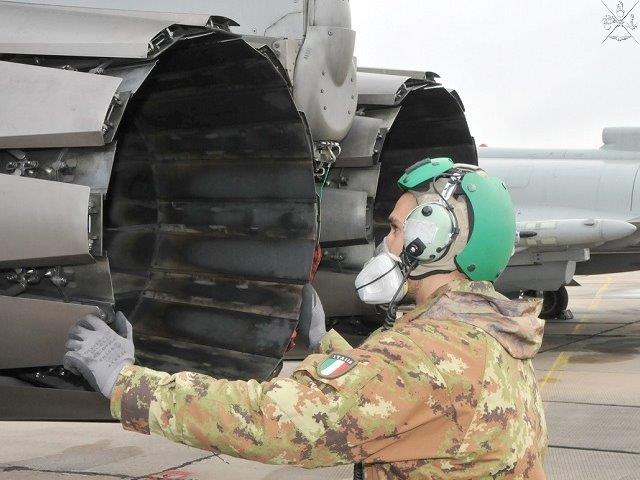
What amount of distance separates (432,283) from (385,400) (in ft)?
2.27

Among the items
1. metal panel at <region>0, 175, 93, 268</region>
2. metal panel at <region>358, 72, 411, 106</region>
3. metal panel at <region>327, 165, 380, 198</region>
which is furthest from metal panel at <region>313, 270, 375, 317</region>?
metal panel at <region>0, 175, 93, 268</region>

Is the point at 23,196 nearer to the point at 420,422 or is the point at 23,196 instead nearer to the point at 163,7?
the point at 163,7

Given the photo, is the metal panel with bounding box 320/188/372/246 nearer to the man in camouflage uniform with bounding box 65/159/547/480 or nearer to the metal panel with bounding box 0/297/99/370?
the metal panel with bounding box 0/297/99/370

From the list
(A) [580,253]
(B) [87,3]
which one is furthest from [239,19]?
(A) [580,253]

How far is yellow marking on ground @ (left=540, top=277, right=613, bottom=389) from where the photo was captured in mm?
10891

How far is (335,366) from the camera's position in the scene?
2.53m

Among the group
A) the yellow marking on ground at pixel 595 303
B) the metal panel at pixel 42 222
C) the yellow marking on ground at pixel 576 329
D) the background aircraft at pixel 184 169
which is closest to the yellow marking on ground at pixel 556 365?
the yellow marking on ground at pixel 576 329

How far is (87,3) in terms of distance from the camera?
4266 mm

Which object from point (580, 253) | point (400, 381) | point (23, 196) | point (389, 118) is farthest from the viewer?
point (580, 253)

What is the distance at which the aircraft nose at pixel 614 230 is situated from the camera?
43.5ft

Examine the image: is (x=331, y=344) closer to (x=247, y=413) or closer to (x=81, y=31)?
(x=247, y=413)

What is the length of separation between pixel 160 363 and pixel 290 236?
2.84ft

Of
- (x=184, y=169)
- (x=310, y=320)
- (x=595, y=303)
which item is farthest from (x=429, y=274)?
(x=595, y=303)

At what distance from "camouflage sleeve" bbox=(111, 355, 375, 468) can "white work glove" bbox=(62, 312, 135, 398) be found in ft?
0.36
